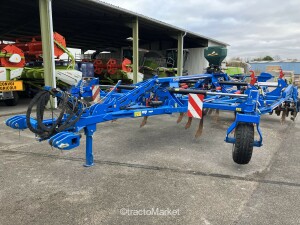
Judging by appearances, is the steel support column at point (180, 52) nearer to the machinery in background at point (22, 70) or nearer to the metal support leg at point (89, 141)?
the machinery in background at point (22, 70)

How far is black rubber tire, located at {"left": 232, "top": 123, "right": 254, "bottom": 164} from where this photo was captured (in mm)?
3451

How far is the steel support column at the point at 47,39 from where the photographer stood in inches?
306

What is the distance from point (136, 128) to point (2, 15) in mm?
10491

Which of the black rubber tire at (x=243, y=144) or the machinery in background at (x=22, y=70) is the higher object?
the machinery in background at (x=22, y=70)

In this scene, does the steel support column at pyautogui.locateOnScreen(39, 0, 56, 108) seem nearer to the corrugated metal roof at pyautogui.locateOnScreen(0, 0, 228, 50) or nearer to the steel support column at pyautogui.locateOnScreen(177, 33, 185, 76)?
the corrugated metal roof at pyautogui.locateOnScreen(0, 0, 228, 50)

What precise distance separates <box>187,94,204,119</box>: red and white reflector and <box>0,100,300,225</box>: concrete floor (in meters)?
0.63

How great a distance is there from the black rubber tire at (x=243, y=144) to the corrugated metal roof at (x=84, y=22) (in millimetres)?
7307

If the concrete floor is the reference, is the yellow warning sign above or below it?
above

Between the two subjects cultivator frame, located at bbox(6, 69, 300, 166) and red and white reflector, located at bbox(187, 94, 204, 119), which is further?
red and white reflector, located at bbox(187, 94, 204, 119)

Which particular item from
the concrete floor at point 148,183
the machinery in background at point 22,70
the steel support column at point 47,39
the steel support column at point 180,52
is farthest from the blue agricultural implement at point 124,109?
the steel support column at point 180,52

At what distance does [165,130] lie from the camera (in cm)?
571

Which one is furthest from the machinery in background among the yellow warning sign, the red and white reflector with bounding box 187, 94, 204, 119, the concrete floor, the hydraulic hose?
the red and white reflector with bounding box 187, 94, 204, 119

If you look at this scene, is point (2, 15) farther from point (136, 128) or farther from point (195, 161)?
point (195, 161)

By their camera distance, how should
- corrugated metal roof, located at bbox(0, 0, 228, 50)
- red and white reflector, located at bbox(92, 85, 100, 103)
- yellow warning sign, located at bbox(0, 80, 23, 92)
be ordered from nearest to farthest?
red and white reflector, located at bbox(92, 85, 100, 103)
yellow warning sign, located at bbox(0, 80, 23, 92)
corrugated metal roof, located at bbox(0, 0, 228, 50)
